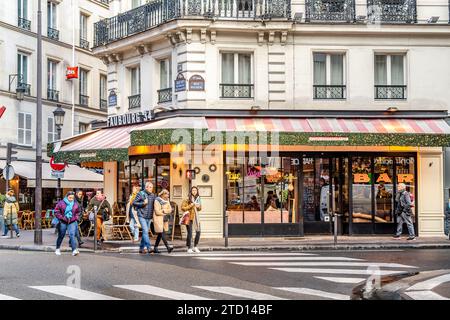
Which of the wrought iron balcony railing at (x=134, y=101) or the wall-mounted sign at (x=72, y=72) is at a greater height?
the wall-mounted sign at (x=72, y=72)

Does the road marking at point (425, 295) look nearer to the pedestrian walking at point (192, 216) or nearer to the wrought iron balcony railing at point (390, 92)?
the pedestrian walking at point (192, 216)

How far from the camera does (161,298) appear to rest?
9.27m

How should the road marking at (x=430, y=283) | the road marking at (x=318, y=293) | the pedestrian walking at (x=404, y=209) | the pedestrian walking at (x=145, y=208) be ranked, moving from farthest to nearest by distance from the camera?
the pedestrian walking at (x=404, y=209) → the pedestrian walking at (x=145, y=208) → the road marking at (x=318, y=293) → the road marking at (x=430, y=283)

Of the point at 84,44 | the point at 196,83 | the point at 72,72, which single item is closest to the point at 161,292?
the point at 196,83

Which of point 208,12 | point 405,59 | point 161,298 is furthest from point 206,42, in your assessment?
point 161,298

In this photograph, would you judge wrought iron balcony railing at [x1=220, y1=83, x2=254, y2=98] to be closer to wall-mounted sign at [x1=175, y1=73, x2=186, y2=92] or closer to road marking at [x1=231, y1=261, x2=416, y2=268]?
wall-mounted sign at [x1=175, y1=73, x2=186, y2=92]

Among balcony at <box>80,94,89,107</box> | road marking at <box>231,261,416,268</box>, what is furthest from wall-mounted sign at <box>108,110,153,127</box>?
balcony at <box>80,94,89,107</box>

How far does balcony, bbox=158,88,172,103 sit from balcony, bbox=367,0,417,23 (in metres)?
6.71

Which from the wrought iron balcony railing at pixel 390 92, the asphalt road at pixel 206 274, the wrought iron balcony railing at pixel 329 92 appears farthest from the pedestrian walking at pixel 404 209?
the wrought iron balcony railing at pixel 329 92

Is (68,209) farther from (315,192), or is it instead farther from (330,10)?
(330,10)

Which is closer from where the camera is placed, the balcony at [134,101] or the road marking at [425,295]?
the road marking at [425,295]

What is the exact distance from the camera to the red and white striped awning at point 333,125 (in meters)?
19.5

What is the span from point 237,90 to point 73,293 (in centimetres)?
1223

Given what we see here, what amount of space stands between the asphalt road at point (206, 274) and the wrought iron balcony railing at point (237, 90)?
5.99 meters
